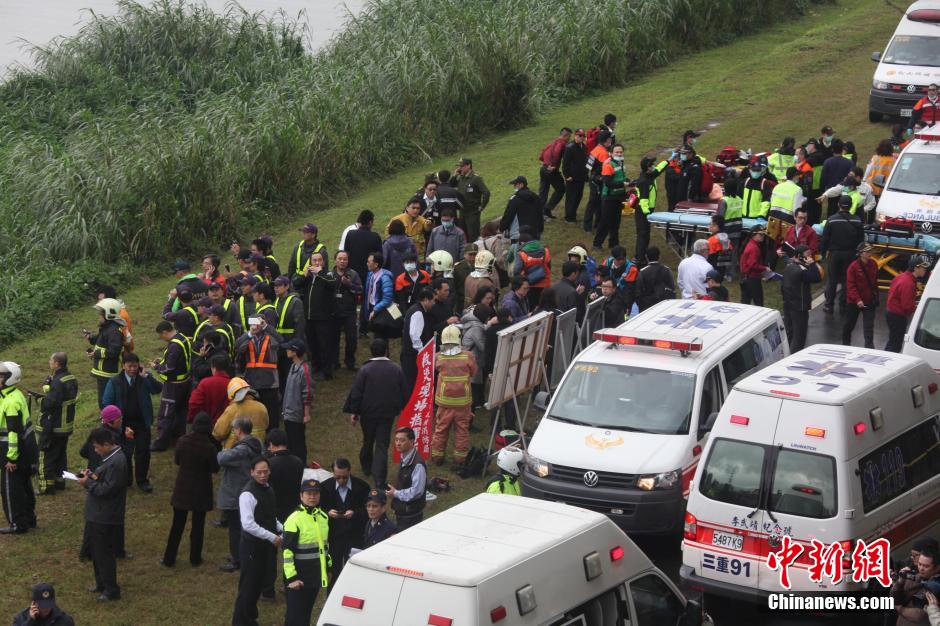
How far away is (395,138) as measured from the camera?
29875mm

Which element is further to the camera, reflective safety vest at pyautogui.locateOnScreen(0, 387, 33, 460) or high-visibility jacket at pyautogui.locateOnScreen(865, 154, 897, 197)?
high-visibility jacket at pyautogui.locateOnScreen(865, 154, 897, 197)

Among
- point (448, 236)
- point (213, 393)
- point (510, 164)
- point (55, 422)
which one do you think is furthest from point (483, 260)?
point (510, 164)

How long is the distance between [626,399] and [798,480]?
274 cm

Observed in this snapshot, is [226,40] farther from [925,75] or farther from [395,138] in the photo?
[925,75]

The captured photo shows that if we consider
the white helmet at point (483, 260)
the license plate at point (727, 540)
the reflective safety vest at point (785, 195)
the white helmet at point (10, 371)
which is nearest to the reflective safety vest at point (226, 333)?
the white helmet at point (10, 371)

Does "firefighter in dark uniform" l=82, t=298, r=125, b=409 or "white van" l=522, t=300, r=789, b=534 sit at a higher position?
"firefighter in dark uniform" l=82, t=298, r=125, b=409

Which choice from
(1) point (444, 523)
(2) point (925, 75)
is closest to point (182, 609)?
(1) point (444, 523)

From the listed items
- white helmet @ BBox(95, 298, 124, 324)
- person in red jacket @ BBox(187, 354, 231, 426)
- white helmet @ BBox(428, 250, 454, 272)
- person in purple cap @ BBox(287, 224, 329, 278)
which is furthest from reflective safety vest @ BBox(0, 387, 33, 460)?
white helmet @ BBox(428, 250, 454, 272)

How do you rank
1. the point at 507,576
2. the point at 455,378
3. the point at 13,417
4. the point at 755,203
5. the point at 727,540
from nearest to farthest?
1. the point at 507,576
2. the point at 727,540
3. the point at 13,417
4. the point at 455,378
5. the point at 755,203

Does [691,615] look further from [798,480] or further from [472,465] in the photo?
[472,465]

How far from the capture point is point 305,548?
1139cm

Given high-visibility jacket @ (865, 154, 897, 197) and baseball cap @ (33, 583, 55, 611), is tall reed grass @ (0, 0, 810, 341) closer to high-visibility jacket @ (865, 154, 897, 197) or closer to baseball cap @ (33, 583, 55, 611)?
high-visibility jacket @ (865, 154, 897, 197)

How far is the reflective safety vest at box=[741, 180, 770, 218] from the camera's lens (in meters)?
21.1

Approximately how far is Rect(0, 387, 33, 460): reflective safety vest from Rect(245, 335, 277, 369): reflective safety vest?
259 centimetres
